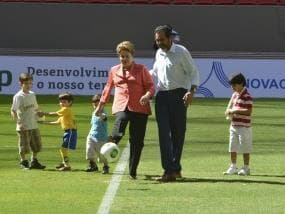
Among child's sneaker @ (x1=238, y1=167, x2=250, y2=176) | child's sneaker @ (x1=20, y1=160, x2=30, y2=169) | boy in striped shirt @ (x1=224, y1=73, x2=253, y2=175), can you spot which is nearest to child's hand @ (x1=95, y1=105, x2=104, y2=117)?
child's sneaker @ (x1=20, y1=160, x2=30, y2=169)

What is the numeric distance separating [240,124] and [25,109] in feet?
10.2

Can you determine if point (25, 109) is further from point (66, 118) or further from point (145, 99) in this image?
point (145, 99)

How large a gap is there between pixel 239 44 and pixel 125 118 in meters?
24.0

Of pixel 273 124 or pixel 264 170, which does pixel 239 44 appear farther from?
pixel 264 170

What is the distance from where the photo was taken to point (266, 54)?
33.2 meters

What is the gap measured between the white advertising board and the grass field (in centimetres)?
1131

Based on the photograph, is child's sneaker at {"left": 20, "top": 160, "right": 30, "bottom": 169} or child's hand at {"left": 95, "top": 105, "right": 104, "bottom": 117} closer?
child's hand at {"left": 95, "top": 105, "right": 104, "bottom": 117}

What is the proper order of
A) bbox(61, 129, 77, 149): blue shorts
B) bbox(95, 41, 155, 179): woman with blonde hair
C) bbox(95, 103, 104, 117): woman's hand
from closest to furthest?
1. bbox(95, 41, 155, 179): woman with blonde hair
2. bbox(95, 103, 104, 117): woman's hand
3. bbox(61, 129, 77, 149): blue shorts

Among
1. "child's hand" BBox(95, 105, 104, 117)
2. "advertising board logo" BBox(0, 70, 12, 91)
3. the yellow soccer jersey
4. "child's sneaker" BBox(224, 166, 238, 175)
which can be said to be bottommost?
"child's sneaker" BBox(224, 166, 238, 175)

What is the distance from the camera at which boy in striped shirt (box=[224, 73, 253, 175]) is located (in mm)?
12477

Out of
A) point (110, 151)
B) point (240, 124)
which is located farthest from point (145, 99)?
point (240, 124)

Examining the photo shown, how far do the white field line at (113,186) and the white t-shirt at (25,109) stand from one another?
1428mm

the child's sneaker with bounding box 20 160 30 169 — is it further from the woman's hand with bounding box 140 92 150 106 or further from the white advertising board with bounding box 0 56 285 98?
the white advertising board with bounding box 0 56 285 98

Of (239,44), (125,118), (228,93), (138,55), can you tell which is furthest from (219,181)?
(239,44)
